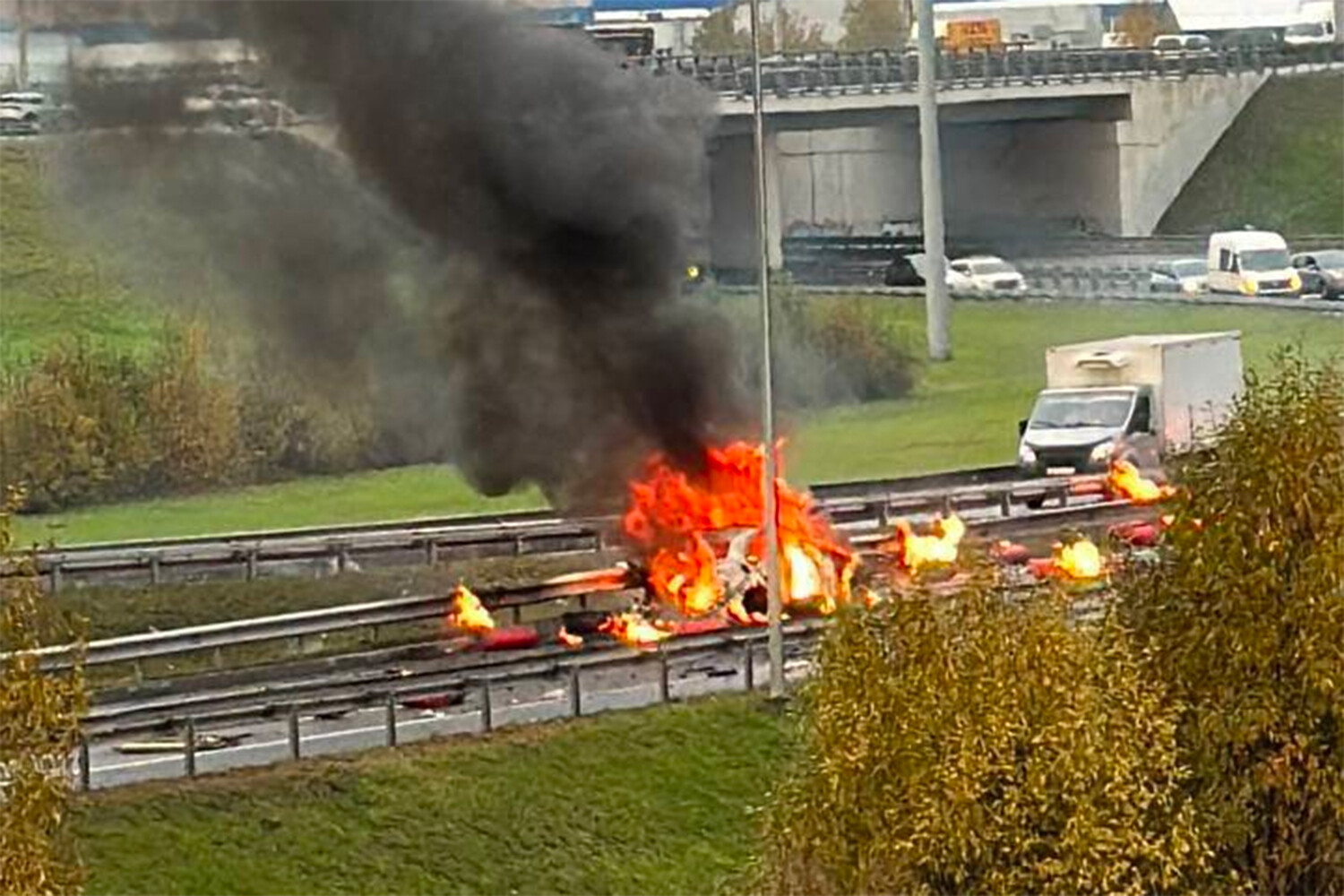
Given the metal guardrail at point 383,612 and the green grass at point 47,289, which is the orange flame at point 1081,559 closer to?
the metal guardrail at point 383,612

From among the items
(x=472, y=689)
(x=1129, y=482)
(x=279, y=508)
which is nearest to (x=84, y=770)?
(x=472, y=689)

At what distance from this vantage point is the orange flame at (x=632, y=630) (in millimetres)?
29047

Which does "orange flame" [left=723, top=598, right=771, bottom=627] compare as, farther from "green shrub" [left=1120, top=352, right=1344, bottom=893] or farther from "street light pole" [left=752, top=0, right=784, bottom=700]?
"green shrub" [left=1120, top=352, right=1344, bottom=893]

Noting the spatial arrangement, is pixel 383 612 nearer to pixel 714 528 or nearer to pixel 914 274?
pixel 714 528

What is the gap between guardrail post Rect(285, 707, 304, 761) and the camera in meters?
24.5

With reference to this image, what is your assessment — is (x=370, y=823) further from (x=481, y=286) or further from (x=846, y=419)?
(x=846, y=419)

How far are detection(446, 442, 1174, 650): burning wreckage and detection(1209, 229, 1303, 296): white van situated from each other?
931 inches

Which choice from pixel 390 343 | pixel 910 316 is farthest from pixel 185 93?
pixel 910 316

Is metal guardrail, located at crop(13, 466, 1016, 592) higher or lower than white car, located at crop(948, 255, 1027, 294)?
lower

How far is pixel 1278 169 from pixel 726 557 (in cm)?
3703

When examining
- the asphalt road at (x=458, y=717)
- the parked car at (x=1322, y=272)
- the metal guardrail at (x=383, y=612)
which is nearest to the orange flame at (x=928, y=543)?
the metal guardrail at (x=383, y=612)

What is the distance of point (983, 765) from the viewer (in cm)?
1825

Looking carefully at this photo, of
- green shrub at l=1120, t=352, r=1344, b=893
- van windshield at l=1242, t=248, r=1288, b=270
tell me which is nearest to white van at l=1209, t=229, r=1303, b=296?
van windshield at l=1242, t=248, r=1288, b=270

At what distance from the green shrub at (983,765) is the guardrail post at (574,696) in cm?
690
